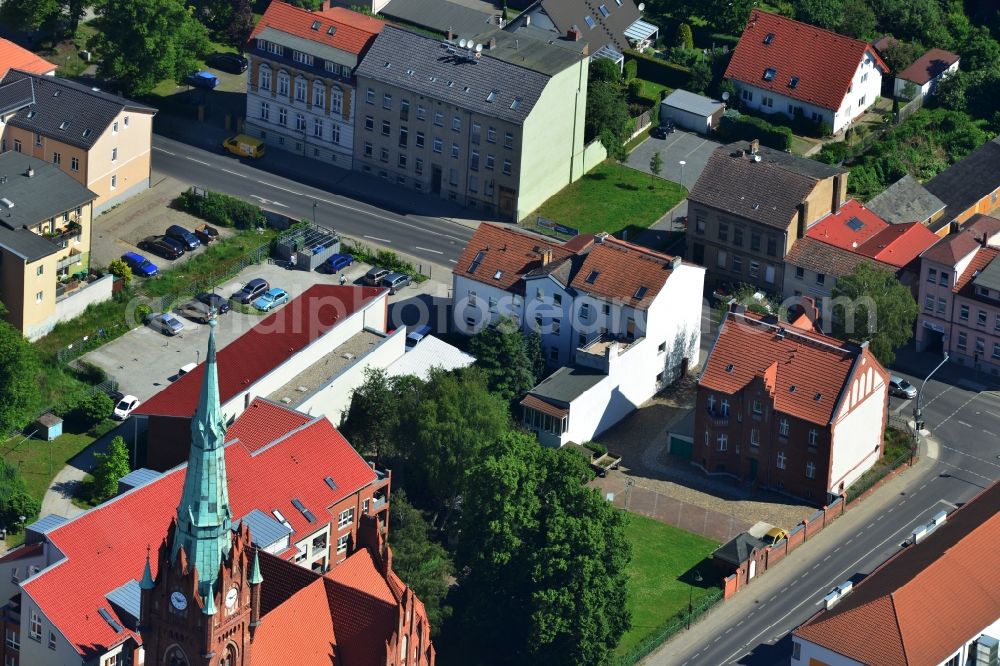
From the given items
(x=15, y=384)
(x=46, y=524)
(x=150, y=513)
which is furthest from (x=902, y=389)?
(x=46, y=524)

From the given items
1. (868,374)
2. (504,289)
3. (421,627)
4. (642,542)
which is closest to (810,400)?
(868,374)

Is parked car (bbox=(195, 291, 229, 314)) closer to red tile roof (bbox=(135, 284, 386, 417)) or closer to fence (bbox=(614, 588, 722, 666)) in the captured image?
red tile roof (bbox=(135, 284, 386, 417))

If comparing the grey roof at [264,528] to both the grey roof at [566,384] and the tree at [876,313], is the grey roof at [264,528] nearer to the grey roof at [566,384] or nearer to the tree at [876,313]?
the grey roof at [566,384]

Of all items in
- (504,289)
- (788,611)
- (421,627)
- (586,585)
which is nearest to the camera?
(421,627)

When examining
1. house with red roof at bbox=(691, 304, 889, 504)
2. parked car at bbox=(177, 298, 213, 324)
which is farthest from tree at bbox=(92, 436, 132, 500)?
house with red roof at bbox=(691, 304, 889, 504)

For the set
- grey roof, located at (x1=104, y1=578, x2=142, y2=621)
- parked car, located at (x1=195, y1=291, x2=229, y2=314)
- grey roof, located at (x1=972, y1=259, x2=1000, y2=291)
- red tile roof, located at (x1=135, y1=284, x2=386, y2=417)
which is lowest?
grey roof, located at (x1=104, y1=578, x2=142, y2=621)

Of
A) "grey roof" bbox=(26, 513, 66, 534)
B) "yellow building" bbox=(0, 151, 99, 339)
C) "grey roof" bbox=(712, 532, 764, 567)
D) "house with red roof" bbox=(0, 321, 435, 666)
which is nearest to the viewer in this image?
"house with red roof" bbox=(0, 321, 435, 666)

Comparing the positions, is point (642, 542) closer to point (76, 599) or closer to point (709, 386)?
point (709, 386)
